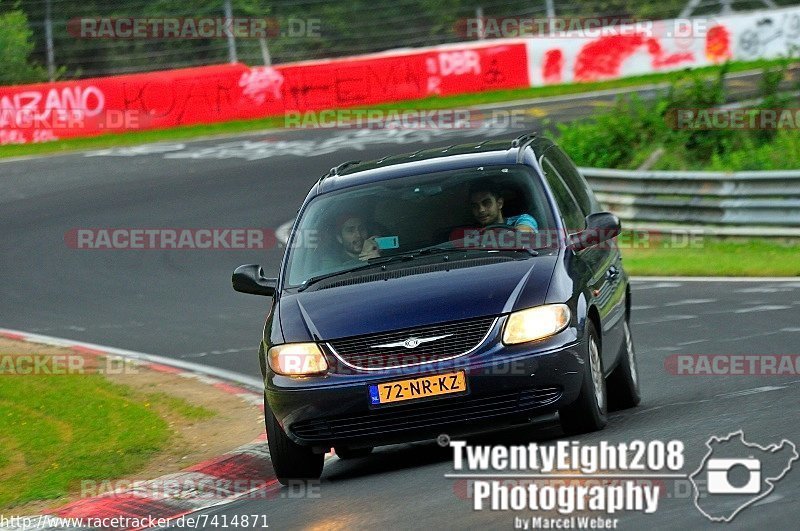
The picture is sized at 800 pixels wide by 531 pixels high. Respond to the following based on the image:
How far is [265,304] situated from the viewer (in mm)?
17453

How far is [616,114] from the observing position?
24516 millimetres

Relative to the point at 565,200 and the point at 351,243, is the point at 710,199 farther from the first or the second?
the point at 351,243

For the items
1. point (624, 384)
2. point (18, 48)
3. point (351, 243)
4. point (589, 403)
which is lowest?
point (624, 384)

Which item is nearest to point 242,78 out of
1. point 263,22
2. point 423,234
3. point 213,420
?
point 263,22

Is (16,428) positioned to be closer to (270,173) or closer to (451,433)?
(451,433)

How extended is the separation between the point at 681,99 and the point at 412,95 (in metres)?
13.1

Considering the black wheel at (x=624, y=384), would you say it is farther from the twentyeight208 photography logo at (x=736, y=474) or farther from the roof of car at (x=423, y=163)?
the twentyeight208 photography logo at (x=736, y=474)

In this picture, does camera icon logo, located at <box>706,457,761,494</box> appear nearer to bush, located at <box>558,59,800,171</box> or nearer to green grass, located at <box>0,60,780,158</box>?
bush, located at <box>558,59,800,171</box>

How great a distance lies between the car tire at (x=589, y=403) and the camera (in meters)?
8.12

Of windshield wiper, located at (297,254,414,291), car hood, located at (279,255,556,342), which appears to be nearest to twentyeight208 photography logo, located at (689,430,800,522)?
car hood, located at (279,255,556,342)

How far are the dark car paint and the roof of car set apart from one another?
963 mm

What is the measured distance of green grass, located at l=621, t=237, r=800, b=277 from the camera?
16812 millimetres

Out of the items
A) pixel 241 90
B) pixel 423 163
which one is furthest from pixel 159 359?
pixel 241 90

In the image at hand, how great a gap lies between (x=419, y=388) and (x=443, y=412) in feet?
0.63
